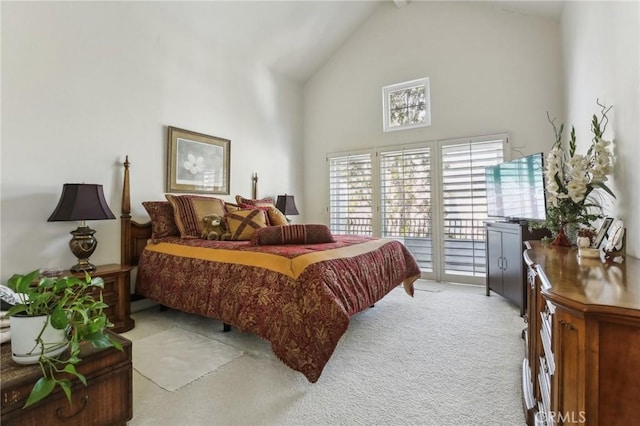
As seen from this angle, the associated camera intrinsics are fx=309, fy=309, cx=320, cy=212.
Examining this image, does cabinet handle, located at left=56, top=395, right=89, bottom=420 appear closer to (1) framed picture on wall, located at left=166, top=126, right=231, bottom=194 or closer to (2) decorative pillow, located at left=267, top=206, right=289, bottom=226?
(2) decorative pillow, located at left=267, top=206, right=289, bottom=226

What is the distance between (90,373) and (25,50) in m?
2.74

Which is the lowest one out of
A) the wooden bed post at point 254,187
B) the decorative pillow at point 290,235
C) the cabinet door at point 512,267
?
the cabinet door at point 512,267

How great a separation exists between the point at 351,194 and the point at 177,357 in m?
3.51

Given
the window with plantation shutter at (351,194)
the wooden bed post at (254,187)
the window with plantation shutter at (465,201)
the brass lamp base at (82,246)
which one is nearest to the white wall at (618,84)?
the window with plantation shutter at (465,201)

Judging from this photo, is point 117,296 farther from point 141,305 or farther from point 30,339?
point 30,339

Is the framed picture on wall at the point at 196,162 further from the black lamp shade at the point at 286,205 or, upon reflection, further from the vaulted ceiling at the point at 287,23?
the vaulted ceiling at the point at 287,23

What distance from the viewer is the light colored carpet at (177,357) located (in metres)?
1.98

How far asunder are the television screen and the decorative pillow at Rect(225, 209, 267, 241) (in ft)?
8.72

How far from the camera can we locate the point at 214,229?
10.7 feet

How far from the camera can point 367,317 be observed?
3018 millimetres

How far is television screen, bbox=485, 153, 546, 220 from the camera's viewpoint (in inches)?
114

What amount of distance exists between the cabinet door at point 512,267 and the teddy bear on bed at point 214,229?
9.56 feet

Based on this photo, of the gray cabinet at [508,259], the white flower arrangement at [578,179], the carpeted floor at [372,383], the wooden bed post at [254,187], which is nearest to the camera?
the carpeted floor at [372,383]

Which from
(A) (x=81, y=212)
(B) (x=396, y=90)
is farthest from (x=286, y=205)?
(A) (x=81, y=212)
